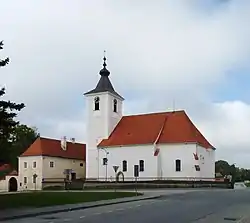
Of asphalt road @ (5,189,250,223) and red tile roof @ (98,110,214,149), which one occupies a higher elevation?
red tile roof @ (98,110,214,149)

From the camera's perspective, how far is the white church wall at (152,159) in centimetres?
7481

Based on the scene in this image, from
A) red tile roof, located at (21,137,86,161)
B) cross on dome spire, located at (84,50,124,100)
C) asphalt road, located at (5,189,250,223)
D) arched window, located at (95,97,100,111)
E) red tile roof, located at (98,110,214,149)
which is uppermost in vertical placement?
cross on dome spire, located at (84,50,124,100)

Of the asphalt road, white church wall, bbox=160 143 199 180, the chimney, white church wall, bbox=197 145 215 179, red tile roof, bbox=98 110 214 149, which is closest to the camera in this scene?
the asphalt road

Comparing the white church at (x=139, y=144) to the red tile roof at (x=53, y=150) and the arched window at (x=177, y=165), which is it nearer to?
the arched window at (x=177, y=165)

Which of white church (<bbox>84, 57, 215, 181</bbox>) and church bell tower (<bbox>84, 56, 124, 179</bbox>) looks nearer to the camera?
white church (<bbox>84, 57, 215, 181</bbox>)

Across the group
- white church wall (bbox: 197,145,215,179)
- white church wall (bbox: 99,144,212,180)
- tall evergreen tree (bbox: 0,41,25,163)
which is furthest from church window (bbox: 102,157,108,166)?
tall evergreen tree (bbox: 0,41,25,163)

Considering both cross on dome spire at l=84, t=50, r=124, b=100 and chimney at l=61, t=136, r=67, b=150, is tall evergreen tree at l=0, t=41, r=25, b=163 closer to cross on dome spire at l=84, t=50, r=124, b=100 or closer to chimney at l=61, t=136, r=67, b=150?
cross on dome spire at l=84, t=50, r=124, b=100

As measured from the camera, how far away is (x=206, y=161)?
79.4 metres

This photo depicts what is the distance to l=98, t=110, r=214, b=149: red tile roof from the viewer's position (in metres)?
77.2

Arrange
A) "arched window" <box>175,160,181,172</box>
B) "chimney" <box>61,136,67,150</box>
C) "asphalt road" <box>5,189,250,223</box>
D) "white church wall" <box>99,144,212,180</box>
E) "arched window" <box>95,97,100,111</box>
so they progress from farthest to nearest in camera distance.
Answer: "chimney" <box>61,136,67,150</box> < "arched window" <box>95,97,100,111</box> < "arched window" <box>175,160,181,172</box> < "white church wall" <box>99,144,212,180</box> < "asphalt road" <box>5,189,250,223</box>

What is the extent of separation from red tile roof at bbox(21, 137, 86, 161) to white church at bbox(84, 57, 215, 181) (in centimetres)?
733

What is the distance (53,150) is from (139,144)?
56.3ft

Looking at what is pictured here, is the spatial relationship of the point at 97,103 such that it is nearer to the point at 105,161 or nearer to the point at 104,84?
the point at 104,84

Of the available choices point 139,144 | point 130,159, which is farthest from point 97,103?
point 130,159
